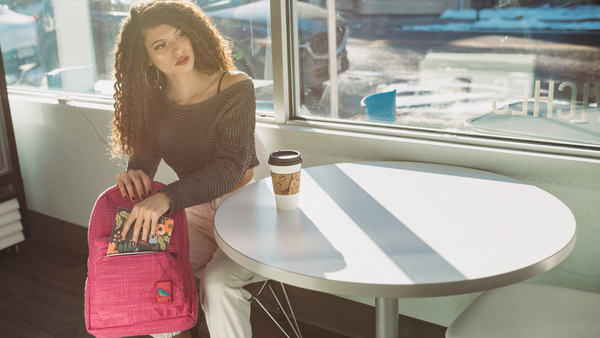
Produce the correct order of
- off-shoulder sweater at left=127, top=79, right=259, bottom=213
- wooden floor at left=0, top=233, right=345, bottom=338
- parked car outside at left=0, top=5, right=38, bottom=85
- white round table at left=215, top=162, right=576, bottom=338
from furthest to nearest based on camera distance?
parked car outside at left=0, top=5, right=38, bottom=85, wooden floor at left=0, top=233, right=345, bottom=338, off-shoulder sweater at left=127, top=79, right=259, bottom=213, white round table at left=215, top=162, right=576, bottom=338

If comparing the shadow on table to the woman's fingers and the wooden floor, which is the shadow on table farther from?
the wooden floor

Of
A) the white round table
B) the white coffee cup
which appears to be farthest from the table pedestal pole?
the white coffee cup

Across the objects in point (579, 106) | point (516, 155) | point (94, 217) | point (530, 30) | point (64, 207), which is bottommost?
point (64, 207)

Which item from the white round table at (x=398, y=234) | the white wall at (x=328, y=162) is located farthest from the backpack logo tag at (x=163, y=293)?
the white wall at (x=328, y=162)

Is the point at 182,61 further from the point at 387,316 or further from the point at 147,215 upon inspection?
the point at 387,316

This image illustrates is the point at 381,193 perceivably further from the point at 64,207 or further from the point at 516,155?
the point at 64,207

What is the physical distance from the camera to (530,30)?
165cm

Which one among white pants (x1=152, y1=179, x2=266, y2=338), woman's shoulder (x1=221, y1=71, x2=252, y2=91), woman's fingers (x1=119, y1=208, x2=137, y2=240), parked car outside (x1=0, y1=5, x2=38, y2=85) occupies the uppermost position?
parked car outside (x1=0, y1=5, x2=38, y2=85)

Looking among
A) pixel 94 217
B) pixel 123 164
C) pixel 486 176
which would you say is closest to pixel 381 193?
pixel 486 176

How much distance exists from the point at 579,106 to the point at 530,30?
0.31 metres

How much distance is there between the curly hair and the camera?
69.0 inches

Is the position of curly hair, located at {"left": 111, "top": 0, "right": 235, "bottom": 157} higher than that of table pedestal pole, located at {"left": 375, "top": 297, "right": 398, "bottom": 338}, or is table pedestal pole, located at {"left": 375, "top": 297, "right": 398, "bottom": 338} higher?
curly hair, located at {"left": 111, "top": 0, "right": 235, "bottom": 157}

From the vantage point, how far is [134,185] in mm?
1622

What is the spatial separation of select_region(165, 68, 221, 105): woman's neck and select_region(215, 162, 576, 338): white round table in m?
0.49
